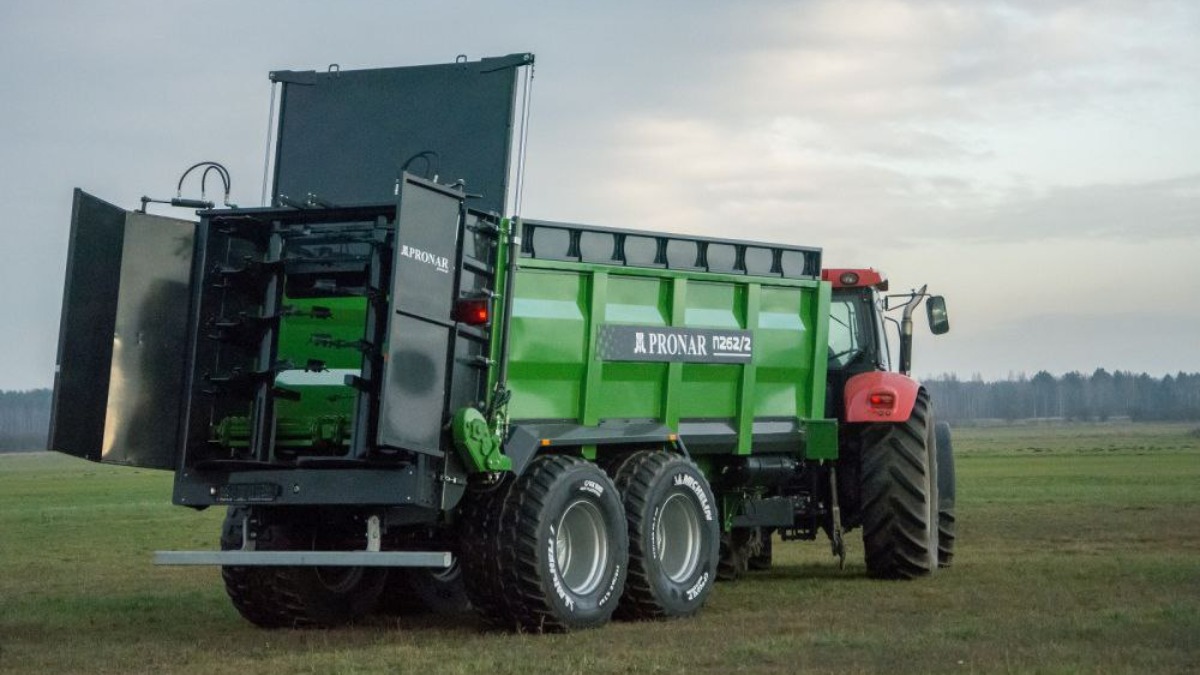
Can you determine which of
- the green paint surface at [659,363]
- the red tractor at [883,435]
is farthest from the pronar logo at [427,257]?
the red tractor at [883,435]

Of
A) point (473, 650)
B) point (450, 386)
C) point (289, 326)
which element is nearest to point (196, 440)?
point (289, 326)

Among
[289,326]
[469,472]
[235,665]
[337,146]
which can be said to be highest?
[337,146]

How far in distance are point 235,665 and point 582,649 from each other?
2171 millimetres

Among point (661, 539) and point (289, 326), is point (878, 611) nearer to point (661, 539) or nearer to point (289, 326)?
point (661, 539)

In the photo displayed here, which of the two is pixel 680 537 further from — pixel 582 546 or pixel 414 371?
pixel 414 371

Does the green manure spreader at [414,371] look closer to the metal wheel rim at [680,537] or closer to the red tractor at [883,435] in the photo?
the metal wheel rim at [680,537]

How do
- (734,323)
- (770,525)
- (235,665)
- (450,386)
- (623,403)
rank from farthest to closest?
(770,525) → (734,323) → (623,403) → (450,386) → (235,665)

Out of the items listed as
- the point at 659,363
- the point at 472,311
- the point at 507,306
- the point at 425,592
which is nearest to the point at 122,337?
the point at 472,311

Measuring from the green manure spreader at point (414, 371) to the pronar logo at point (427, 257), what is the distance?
3cm

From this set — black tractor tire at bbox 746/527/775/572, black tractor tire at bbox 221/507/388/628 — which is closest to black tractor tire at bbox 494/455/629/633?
black tractor tire at bbox 221/507/388/628

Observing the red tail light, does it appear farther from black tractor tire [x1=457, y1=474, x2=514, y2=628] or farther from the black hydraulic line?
black tractor tire [x1=457, y1=474, x2=514, y2=628]

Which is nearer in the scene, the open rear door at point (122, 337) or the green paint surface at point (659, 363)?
the open rear door at point (122, 337)

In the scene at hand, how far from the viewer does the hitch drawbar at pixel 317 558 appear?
36.1ft

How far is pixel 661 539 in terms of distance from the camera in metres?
13.3
